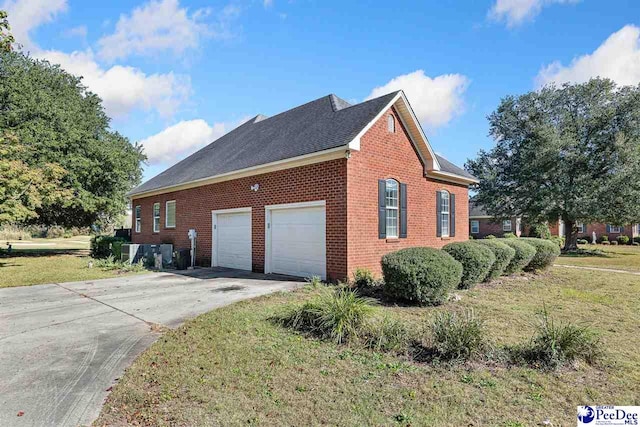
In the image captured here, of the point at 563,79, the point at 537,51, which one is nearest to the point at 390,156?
the point at 537,51

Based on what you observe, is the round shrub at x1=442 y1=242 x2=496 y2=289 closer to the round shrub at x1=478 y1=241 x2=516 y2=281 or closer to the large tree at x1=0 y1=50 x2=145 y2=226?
the round shrub at x1=478 y1=241 x2=516 y2=281

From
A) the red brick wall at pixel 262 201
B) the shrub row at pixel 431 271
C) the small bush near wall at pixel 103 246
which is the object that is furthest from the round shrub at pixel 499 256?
the small bush near wall at pixel 103 246

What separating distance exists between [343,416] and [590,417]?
2.49 m

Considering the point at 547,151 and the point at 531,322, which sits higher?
the point at 547,151

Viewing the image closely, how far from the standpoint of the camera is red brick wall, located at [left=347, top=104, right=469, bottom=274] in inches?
422

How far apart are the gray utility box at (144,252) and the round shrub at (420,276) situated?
10973 millimetres

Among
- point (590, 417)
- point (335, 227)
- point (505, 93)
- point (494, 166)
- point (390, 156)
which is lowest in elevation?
point (590, 417)

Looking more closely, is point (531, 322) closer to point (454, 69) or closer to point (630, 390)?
point (630, 390)

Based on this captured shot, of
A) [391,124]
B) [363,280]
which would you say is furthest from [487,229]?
[363,280]

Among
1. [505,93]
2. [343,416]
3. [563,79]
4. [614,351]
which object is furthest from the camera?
[505,93]

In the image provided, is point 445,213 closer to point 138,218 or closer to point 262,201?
point 262,201

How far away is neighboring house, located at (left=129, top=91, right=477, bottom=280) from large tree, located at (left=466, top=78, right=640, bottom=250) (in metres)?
14.7

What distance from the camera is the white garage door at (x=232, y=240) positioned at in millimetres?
14078

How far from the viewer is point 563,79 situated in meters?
28.8
